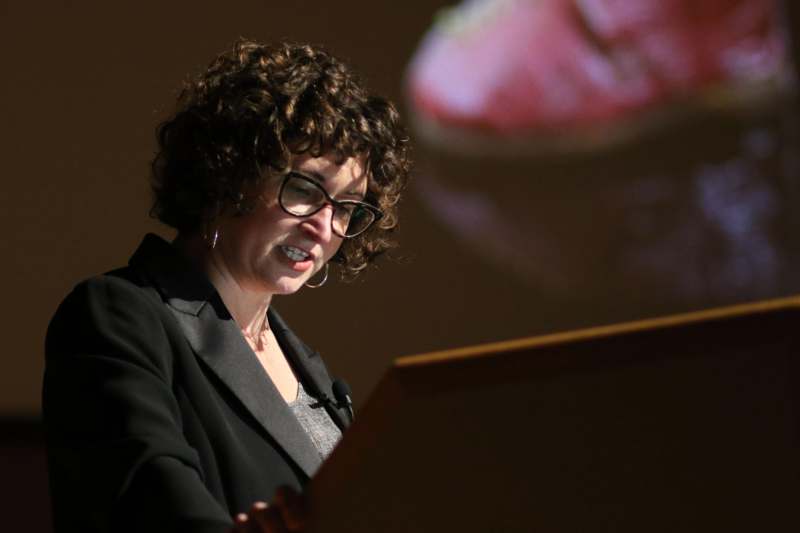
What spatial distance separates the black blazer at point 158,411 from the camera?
1.29 meters

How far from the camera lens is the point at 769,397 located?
920 millimetres

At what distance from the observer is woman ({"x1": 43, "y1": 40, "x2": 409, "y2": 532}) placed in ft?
4.40

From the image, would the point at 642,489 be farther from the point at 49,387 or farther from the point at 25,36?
the point at 25,36

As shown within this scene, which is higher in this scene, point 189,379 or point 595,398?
point 595,398

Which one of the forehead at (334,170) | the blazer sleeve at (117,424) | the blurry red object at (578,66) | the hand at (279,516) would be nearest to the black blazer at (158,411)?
the blazer sleeve at (117,424)

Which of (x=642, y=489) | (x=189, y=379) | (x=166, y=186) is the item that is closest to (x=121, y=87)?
(x=166, y=186)

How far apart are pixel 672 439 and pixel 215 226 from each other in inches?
38.8

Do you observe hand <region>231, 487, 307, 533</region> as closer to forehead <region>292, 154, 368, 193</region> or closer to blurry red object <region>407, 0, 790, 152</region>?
forehead <region>292, 154, 368, 193</region>

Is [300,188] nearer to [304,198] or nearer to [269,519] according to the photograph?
[304,198]

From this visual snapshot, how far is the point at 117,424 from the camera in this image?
1.34m

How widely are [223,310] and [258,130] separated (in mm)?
252

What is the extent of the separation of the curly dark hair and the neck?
0.03 meters

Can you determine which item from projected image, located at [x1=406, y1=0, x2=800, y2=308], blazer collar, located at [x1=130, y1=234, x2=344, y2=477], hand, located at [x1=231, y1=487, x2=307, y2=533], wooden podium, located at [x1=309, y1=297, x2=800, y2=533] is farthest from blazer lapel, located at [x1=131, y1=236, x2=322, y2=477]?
projected image, located at [x1=406, y1=0, x2=800, y2=308]

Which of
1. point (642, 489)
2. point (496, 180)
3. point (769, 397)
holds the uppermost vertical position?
point (769, 397)
